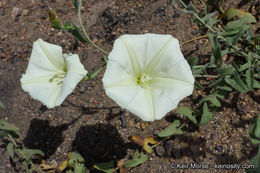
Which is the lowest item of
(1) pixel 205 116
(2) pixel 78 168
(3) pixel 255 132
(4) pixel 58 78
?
(2) pixel 78 168

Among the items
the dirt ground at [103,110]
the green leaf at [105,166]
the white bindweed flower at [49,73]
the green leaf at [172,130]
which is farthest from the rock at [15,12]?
the green leaf at [172,130]

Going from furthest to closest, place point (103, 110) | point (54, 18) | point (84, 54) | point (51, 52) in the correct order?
point (84, 54) < point (103, 110) < point (51, 52) < point (54, 18)

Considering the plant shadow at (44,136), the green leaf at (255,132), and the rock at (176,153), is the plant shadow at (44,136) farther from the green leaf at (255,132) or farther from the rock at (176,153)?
the green leaf at (255,132)

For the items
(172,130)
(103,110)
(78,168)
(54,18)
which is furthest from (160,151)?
(54,18)

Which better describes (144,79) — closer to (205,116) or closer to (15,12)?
(205,116)

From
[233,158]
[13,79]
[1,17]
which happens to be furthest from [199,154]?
[1,17]
